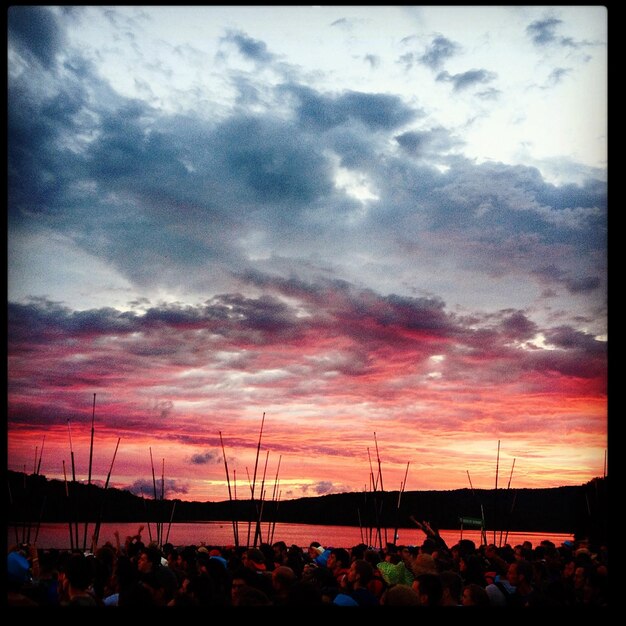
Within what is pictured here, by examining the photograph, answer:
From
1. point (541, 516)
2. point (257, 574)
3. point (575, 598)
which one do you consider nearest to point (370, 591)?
point (257, 574)

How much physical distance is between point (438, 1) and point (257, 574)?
18.3ft

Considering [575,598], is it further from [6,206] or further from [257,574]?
[6,206]

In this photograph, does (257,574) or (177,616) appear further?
(257,574)

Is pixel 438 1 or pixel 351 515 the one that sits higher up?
pixel 438 1

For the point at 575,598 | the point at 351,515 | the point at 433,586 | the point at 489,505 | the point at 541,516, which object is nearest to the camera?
the point at 433,586

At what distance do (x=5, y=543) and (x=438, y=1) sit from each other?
11.6ft

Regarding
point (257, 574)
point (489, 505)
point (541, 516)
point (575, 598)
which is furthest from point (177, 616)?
point (541, 516)

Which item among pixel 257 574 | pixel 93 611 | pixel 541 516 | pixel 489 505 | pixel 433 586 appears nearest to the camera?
pixel 93 611

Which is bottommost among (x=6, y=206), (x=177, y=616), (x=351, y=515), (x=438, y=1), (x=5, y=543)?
(x=351, y=515)

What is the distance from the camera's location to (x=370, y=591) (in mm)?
7953

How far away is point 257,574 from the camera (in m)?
7.89

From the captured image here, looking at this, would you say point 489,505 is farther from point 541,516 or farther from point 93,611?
point 93,611
